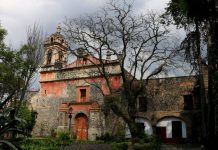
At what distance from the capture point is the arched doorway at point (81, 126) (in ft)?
91.1

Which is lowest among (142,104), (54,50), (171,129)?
(171,129)

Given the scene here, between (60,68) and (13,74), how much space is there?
8894mm

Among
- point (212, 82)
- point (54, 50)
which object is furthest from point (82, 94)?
point (212, 82)

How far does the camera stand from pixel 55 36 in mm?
31734

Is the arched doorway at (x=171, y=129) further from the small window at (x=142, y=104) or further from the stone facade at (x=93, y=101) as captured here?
the small window at (x=142, y=104)

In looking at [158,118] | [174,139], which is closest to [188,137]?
[174,139]

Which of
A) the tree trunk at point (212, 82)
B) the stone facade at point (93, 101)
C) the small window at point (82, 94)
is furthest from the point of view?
the small window at point (82, 94)

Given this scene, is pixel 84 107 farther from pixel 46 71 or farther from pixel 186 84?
pixel 186 84

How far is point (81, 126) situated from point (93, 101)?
2.91 m

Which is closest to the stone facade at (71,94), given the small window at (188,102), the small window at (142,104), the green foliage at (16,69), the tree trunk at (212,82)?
the small window at (142,104)

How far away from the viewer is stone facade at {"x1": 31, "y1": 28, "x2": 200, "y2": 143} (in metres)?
25.7

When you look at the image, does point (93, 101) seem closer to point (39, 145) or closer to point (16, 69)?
point (16, 69)

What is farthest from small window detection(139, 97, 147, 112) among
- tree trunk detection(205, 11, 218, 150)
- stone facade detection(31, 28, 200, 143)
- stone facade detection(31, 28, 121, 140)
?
tree trunk detection(205, 11, 218, 150)

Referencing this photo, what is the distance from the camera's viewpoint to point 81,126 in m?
28.2
